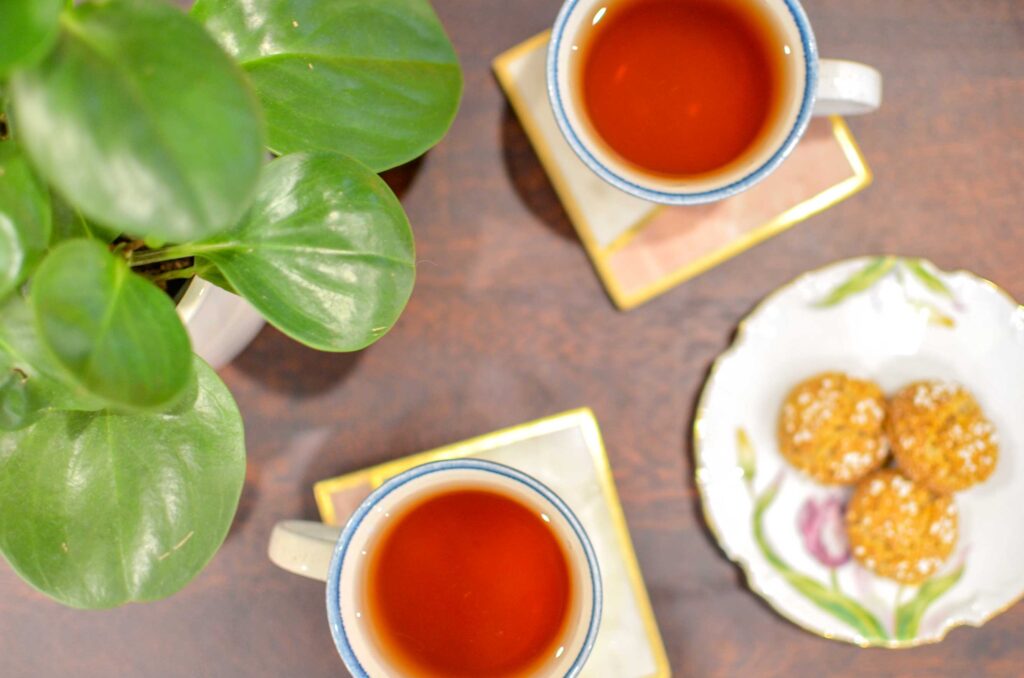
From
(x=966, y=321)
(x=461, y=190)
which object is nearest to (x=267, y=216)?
(x=461, y=190)

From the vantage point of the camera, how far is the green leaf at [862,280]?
0.67 meters

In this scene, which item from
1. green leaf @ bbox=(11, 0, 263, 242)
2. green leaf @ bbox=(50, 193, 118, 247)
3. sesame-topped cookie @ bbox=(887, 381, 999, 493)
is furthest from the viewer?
sesame-topped cookie @ bbox=(887, 381, 999, 493)

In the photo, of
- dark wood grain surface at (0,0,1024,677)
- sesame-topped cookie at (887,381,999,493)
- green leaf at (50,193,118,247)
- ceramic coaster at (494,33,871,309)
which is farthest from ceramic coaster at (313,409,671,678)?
green leaf at (50,193,118,247)

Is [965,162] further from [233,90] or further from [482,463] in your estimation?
[233,90]

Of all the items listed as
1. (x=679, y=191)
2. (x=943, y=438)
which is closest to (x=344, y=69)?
(x=679, y=191)

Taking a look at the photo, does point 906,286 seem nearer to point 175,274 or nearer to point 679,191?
point 679,191

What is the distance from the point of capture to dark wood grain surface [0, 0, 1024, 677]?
26.2 inches

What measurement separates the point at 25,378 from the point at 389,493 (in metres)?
0.23

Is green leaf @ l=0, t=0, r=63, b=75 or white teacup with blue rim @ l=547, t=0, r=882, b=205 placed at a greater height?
green leaf @ l=0, t=0, r=63, b=75

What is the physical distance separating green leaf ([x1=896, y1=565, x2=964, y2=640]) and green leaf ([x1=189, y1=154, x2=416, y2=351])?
493 millimetres

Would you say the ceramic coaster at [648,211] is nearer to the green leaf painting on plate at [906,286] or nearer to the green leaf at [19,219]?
the green leaf painting on plate at [906,286]

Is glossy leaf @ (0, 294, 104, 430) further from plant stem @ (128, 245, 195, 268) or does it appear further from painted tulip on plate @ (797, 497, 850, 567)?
painted tulip on plate @ (797, 497, 850, 567)

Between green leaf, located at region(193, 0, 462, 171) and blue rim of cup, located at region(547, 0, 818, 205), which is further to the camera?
blue rim of cup, located at region(547, 0, 818, 205)

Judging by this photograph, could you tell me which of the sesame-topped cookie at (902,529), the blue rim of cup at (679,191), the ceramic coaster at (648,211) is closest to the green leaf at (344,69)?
the blue rim of cup at (679,191)
